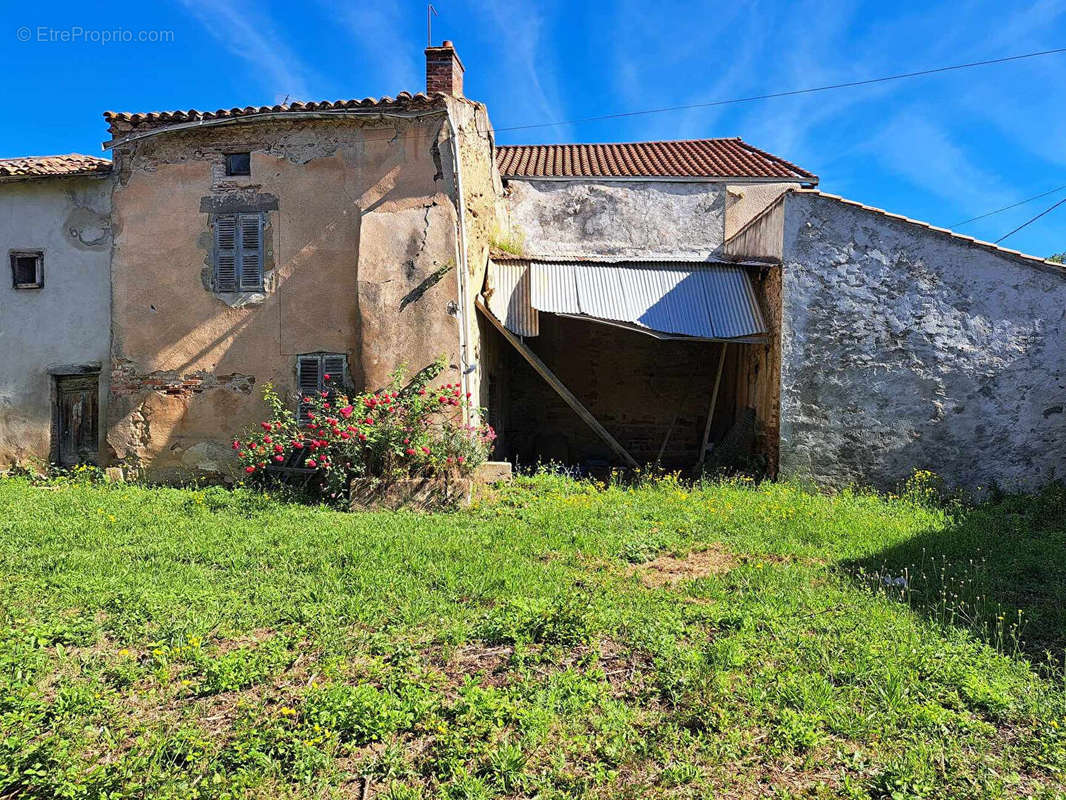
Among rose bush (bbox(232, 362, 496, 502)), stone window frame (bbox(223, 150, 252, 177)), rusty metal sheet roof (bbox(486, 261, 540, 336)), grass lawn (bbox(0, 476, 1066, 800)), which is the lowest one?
grass lawn (bbox(0, 476, 1066, 800))

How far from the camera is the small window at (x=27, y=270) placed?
9.84 m

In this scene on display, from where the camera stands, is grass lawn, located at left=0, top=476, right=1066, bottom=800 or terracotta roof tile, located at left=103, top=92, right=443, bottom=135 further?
terracotta roof tile, located at left=103, top=92, right=443, bottom=135

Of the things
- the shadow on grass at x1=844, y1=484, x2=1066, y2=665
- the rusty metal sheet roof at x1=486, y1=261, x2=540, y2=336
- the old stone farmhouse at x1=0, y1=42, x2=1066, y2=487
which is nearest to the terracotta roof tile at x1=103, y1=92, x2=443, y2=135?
the old stone farmhouse at x1=0, y1=42, x2=1066, y2=487

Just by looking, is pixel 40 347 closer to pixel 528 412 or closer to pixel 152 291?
pixel 152 291

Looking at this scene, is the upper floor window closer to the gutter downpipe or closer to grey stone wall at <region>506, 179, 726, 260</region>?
the gutter downpipe

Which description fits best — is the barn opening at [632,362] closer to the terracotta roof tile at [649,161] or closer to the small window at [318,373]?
the small window at [318,373]

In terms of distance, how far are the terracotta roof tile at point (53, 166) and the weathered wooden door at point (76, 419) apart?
2.93 meters

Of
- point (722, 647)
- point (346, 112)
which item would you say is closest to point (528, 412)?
point (346, 112)

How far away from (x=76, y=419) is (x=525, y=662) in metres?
9.01

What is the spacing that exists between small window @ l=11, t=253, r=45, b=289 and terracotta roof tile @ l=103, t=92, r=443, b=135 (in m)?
2.28

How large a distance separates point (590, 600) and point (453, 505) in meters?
3.21

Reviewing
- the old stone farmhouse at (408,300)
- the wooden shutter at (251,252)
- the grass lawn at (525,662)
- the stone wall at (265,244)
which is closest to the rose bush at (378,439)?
the old stone farmhouse at (408,300)

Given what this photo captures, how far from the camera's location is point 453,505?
7.66 m

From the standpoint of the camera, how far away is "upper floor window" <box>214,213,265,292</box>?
30.5 ft
